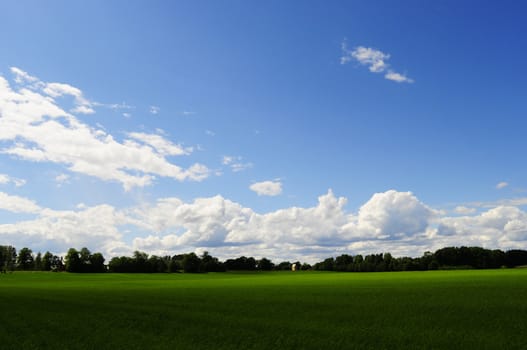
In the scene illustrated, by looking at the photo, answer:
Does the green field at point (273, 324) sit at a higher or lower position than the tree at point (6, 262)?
lower

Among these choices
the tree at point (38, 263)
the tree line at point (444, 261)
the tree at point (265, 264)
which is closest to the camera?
the tree line at point (444, 261)

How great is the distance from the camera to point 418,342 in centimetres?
1755

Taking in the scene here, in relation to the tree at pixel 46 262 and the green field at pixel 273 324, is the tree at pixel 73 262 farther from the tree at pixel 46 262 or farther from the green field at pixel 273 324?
the green field at pixel 273 324

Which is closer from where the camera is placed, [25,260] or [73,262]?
[73,262]

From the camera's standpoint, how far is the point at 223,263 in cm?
16625

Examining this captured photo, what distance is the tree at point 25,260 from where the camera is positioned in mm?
174050

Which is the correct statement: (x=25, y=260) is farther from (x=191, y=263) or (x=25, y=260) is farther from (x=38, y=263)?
(x=191, y=263)

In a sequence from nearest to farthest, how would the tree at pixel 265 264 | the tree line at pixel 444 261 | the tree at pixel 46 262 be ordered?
the tree line at pixel 444 261, the tree at pixel 46 262, the tree at pixel 265 264

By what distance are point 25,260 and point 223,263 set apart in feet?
271

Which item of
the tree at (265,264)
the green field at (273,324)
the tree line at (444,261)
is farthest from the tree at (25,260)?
the green field at (273,324)

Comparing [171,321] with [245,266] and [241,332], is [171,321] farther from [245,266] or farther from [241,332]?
[245,266]

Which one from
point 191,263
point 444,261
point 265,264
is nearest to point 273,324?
point 191,263

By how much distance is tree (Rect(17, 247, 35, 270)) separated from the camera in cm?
17405

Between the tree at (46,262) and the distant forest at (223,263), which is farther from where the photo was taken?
the tree at (46,262)
